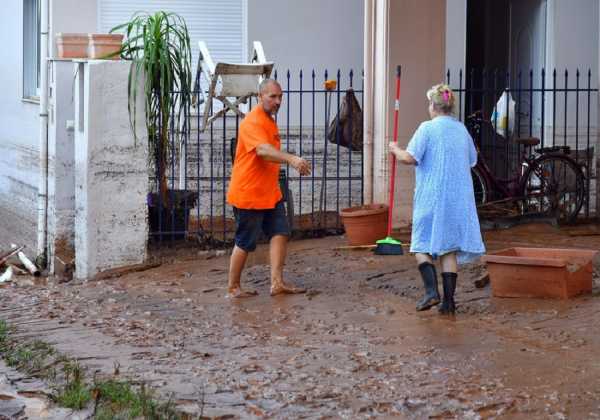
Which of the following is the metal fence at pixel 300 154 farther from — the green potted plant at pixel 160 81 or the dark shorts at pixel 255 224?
the dark shorts at pixel 255 224

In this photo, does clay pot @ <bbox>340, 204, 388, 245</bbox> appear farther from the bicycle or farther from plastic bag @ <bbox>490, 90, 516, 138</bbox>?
plastic bag @ <bbox>490, 90, 516, 138</bbox>

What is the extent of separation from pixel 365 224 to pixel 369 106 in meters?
1.61

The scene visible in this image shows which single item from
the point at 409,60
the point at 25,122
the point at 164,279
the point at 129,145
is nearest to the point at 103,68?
the point at 129,145

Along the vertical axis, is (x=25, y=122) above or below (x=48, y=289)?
above

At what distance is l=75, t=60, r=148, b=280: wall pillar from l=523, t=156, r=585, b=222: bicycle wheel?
13.6 ft

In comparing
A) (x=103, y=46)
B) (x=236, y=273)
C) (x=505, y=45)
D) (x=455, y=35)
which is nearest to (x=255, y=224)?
(x=236, y=273)

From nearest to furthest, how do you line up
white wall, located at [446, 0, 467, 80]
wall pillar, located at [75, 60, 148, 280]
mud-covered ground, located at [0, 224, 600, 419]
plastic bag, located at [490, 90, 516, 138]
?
mud-covered ground, located at [0, 224, 600, 419] → wall pillar, located at [75, 60, 148, 280] → plastic bag, located at [490, 90, 516, 138] → white wall, located at [446, 0, 467, 80]

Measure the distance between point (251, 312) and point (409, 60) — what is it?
4158mm

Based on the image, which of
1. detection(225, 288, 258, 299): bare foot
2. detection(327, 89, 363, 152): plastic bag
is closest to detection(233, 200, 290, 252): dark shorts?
detection(225, 288, 258, 299): bare foot

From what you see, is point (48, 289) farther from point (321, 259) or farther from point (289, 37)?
point (289, 37)

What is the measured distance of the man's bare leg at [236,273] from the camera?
371 inches

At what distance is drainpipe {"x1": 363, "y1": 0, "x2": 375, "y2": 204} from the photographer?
12.3 metres

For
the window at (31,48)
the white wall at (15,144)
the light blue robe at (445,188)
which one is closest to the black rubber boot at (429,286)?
the light blue robe at (445,188)

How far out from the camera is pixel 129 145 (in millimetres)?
11234
